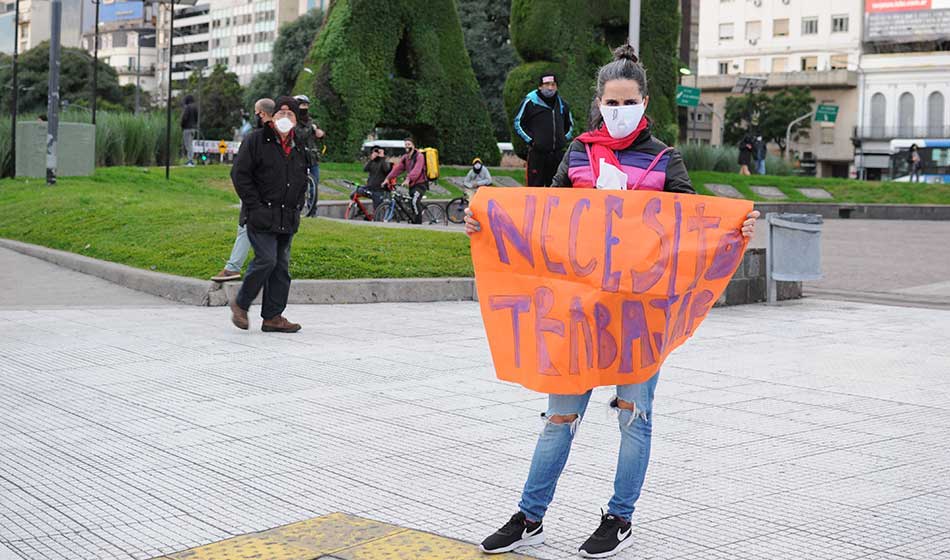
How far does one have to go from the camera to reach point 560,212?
4.64 m

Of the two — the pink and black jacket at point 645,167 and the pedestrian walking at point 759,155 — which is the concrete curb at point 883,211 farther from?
the pink and black jacket at point 645,167

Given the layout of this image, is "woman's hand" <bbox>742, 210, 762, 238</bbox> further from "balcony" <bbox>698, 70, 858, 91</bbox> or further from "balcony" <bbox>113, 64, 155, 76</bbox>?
"balcony" <bbox>113, 64, 155, 76</bbox>

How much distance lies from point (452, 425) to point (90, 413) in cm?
195

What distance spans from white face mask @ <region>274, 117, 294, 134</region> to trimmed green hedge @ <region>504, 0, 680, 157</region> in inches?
930

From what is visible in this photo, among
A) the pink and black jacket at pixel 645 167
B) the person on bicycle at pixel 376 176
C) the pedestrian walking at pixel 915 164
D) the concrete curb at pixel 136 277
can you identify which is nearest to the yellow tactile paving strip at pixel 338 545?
the pink and black jacket at pixel 645 167

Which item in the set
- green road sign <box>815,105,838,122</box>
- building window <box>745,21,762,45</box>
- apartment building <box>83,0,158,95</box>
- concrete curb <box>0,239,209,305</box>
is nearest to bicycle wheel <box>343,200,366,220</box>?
concrete curb <box>0,239,209,305</box>

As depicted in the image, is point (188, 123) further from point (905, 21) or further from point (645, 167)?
point (905, 21)

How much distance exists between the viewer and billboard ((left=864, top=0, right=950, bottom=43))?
95.0 m

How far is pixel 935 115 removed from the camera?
91.1 metres

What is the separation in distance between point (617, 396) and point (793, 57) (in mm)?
97547

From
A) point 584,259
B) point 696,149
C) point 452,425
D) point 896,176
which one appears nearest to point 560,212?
point 584,259

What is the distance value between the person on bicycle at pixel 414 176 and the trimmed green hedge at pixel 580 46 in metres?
10.2

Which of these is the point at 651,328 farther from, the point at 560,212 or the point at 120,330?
the point at 120,330

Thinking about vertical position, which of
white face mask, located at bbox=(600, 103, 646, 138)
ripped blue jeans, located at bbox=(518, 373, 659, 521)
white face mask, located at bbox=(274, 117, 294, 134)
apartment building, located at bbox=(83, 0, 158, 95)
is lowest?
ripped blue jeans, located at bbox=(518, 373, 659, 521)
